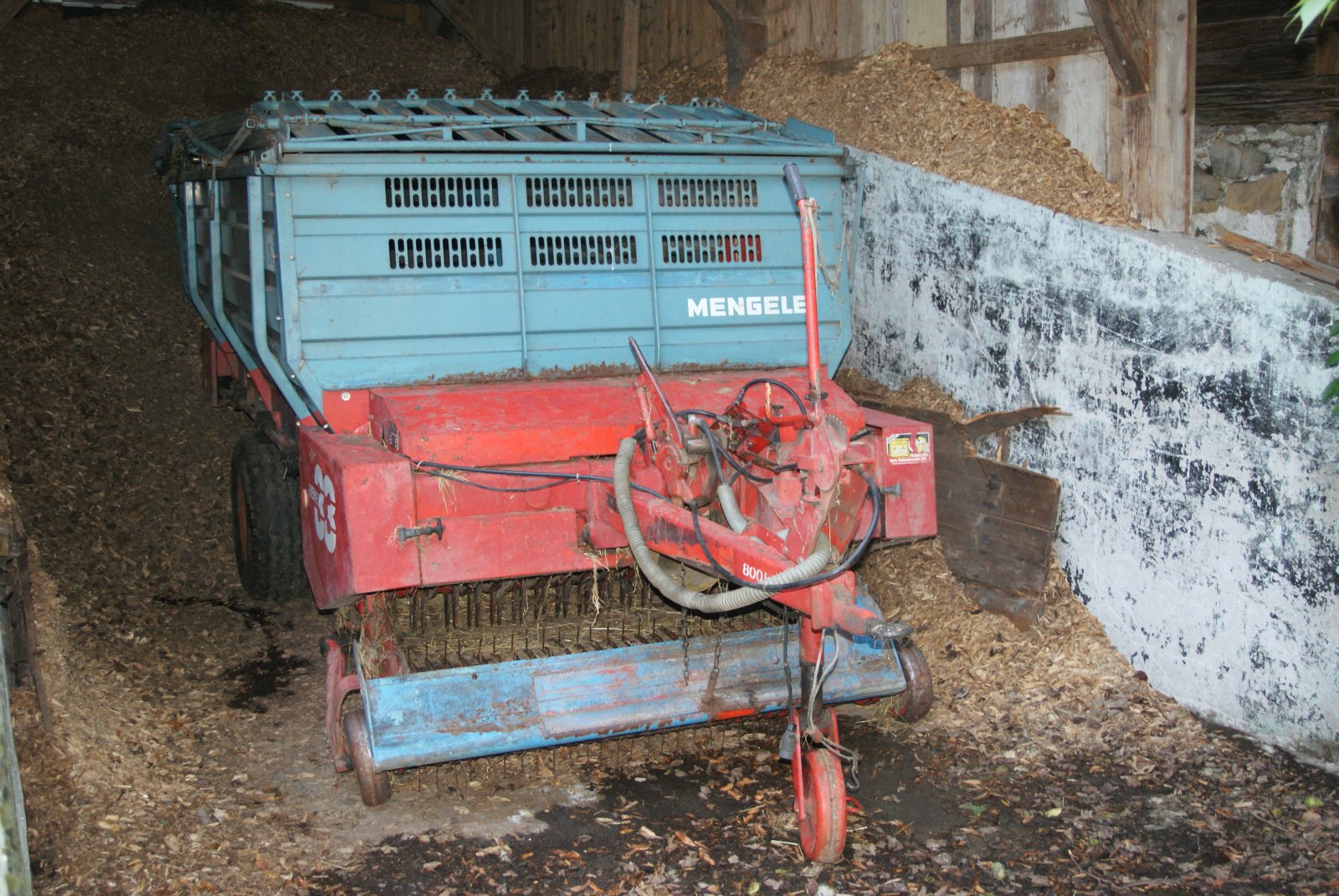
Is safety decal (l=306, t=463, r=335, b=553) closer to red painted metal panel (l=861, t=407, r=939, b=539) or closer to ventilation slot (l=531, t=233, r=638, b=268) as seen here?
ventilation slot (l=531, t=233, r=638, b=268)

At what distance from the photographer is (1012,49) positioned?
246 inches

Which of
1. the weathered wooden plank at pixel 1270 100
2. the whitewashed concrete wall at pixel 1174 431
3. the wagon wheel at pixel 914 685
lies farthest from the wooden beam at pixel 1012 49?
the wagon wheel at pixel 914 685

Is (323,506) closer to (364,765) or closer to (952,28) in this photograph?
(364,765)

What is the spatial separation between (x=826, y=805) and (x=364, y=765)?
66.0 inches

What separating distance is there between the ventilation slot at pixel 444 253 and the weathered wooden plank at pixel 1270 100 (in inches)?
199

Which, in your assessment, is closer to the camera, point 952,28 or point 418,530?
point 418,530

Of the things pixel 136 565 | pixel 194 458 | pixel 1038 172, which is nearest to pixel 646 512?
pixel 1038 172

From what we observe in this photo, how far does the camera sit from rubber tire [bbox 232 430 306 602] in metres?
6.20

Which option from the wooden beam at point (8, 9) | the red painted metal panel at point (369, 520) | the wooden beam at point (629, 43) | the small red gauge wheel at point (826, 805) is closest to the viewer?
the small red gauge wheel at point (826, 805)

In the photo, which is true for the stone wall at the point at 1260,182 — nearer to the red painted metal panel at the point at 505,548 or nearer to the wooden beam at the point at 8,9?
the red painted metal panel at the point at 505,548

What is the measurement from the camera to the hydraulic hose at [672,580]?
358 centimetres

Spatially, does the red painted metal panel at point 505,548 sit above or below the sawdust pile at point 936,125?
below

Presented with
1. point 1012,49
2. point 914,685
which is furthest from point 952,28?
point 914,685

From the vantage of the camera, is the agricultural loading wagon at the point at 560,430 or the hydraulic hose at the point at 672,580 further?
the agricultural loading wagon at the point at 560,430
